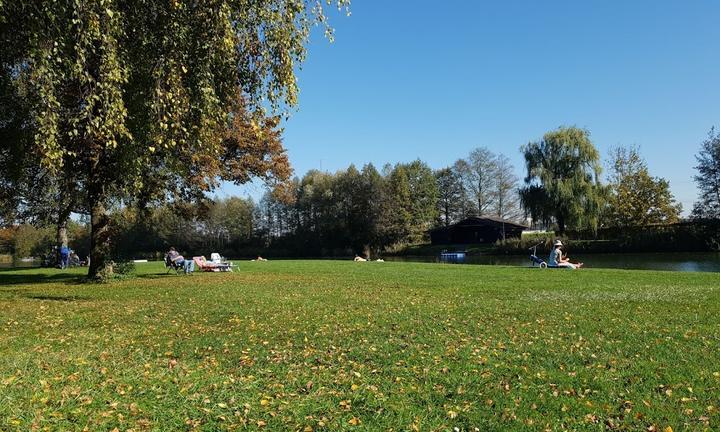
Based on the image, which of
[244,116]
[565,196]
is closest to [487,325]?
[244,116]

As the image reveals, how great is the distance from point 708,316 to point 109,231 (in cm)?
1765

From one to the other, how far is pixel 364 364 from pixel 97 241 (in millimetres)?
14722

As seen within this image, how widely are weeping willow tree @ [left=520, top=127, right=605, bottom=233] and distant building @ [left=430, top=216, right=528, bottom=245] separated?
15635 millimetres

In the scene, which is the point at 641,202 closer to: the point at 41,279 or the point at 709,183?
the point at 709,183

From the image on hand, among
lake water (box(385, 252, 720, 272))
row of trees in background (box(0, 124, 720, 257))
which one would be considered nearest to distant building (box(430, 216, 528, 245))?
row of trees in background (box(0, 124, 720, 257))

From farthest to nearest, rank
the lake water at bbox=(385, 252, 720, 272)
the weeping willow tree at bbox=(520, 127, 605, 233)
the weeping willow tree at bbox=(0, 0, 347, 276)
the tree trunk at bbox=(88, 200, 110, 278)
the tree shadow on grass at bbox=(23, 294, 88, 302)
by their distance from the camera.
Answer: the weeping willow tree at bbox=(520, 127, 605, 233) < the lake water at bbox=(385, 252, 720, 272) < the tree trunk at bbox=(88, 200, 110, 278) < the tree shadow on grass at bbox=(23, 294, 88, 302) < the weeping willow tree at bbox=(0, 0, 347, 276)

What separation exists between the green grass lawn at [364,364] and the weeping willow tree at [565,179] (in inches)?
1723

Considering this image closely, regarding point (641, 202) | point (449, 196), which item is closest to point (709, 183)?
point (641, 202)

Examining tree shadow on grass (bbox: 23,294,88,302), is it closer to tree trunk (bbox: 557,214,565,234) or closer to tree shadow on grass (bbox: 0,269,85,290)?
tree shadow on grass (bbox: 0,269,85,290)

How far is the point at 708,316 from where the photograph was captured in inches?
372

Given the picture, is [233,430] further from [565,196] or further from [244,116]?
[565,196]

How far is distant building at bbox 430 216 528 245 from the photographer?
7475 centimetres

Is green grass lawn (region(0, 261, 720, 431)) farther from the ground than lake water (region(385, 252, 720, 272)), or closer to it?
closer to it

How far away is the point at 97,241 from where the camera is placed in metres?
18.0
